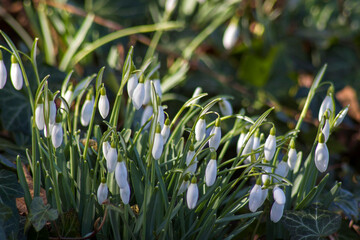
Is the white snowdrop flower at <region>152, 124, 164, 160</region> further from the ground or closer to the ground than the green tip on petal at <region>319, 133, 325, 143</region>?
further from the ground

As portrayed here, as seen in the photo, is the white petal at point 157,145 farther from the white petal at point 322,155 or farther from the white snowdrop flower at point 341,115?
the white snowdrop flower at point 341,115

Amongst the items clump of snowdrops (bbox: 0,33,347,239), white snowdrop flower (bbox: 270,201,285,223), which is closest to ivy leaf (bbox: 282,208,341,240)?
clump of snowdrops (bbox: 0,33,347,239)

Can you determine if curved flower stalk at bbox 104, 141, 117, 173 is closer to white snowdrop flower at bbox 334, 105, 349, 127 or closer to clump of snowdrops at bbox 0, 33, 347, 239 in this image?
clump of snowdrops at bbox 0, 33, 347, 239

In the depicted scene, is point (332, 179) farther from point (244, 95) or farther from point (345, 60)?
point (345, 60)

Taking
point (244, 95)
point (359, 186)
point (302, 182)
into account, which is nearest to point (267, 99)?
point (244, 95)

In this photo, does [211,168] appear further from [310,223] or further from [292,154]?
[310,223]

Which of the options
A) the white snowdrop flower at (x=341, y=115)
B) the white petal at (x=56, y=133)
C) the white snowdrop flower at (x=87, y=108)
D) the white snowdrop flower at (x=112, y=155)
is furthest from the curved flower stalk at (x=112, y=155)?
the white snowdrop flower at (x=341, y=115)

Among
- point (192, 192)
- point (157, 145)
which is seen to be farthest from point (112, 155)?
point (192, 192)
